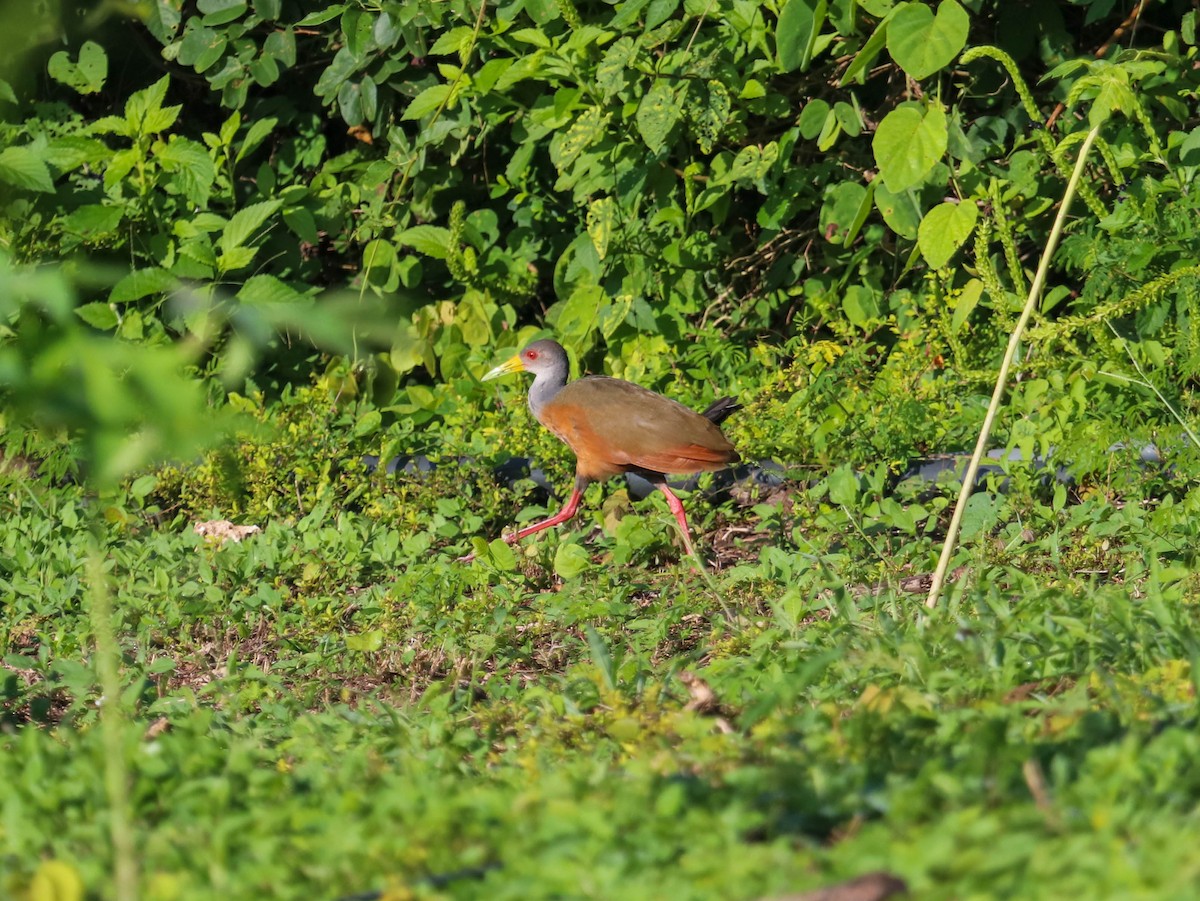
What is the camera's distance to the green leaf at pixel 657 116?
6078 mm

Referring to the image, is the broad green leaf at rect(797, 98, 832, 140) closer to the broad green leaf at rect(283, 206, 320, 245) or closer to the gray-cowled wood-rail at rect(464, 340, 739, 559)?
the gray-cowled wood-rail at rect(464, 340, 739, 559)

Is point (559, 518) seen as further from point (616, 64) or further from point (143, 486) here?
point (616, 64)

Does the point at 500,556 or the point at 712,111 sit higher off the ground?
the point at 712,111

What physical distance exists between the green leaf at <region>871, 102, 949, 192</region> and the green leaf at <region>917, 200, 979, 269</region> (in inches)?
6.8

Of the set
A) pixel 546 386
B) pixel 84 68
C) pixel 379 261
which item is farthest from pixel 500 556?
pixel 84 68

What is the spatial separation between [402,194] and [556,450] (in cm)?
191

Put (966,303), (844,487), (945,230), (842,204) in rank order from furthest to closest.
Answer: (842,204) < (966,303) < (945,230) < (844,487)

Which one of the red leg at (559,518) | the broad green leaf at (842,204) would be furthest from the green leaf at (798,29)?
the red leg at (559,518)

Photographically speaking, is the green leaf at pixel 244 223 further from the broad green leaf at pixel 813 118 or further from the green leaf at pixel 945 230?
the green leaf at pixel 945 230

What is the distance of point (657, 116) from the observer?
6.10 meters

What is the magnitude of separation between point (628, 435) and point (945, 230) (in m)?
1.35

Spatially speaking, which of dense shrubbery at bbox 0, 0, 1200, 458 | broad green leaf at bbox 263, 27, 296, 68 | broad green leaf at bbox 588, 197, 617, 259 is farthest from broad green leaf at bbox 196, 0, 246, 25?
broad green leaf at bbox 588, 197, 617, 259

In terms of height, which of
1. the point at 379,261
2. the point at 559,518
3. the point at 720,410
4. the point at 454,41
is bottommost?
the point at 559,518

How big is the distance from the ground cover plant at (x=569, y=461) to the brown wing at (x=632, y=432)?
0.27m
